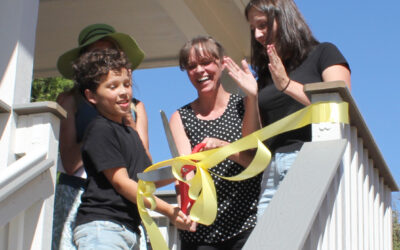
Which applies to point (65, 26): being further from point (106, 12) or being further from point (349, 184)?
point (349, 184)

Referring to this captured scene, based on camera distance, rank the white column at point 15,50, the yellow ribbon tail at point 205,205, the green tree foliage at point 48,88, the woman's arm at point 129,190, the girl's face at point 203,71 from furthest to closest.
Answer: the green tree foliage at point 48,88
the girl's face at point 203,71
the woman's arm at point 129,190
the white column at point 15,50
the yellow ribbon tail at point 205,205

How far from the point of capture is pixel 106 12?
6.29 meters

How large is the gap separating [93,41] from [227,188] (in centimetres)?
116

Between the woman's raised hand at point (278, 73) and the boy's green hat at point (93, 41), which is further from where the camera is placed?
the boy's green hat at point (93, 41)

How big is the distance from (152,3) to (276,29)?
2.48 metres

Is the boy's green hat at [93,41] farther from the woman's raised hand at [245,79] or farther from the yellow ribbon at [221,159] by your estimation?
the yellow ribbon at [221,159]

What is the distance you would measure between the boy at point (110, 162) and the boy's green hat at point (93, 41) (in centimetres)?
24

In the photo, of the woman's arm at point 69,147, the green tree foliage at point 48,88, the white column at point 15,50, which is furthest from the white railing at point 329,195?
the green tree foliage at point 48,88

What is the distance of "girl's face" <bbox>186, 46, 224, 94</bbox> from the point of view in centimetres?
397

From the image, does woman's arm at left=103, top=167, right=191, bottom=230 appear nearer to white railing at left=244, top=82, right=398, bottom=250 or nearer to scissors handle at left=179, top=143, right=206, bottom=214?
scissors handle at left=179, top=143, right=206, bottom=214

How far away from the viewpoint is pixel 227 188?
3.82 meters

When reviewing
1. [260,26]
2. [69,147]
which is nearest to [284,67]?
[260,26]

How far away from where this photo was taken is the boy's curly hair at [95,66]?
12.3ft

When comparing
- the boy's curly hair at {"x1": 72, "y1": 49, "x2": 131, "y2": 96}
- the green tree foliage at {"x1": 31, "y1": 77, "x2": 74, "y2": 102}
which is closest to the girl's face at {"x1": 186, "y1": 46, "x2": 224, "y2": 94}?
the boy's curly hair at {"x1": 72, "y1": 49, "x2": 131, "y2": 96}
